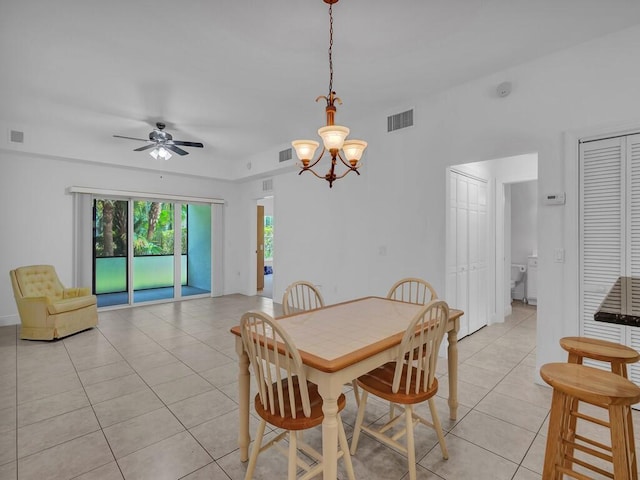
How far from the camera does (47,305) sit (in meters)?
4.04

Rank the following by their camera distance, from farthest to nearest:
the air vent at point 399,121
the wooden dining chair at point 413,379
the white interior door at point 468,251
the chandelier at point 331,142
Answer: the air vent at point 399,121, the white interior door at point 468,251, the chandelier at point 331,142, the wooden dining chair at point 413,379

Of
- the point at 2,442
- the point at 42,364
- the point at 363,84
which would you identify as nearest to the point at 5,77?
the point at 42,364

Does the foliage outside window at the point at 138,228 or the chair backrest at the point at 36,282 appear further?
the foliage outside window at the point at 138,228

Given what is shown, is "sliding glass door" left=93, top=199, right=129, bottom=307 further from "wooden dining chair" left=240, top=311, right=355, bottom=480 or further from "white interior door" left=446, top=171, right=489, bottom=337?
"white interior door" left=446, top=171, right=489, bottom=337

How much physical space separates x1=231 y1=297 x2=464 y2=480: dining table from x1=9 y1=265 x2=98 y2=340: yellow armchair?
3.47 meters

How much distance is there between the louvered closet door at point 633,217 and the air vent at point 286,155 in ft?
14.0

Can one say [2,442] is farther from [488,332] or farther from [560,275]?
[488,332]

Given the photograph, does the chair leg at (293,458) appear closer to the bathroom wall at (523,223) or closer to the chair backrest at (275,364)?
the chair backrest at (275,364)

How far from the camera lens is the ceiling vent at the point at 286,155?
5.60m

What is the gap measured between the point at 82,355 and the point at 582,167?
5306mm

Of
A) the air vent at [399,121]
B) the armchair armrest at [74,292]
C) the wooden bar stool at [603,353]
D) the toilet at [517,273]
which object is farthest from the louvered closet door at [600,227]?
the armchair armrest at [74,292]

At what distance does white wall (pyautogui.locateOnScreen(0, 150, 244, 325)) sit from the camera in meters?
4.90

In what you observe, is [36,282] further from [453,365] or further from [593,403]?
[593,403]

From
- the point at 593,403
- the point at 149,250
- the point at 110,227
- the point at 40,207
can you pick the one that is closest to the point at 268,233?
the point at 149,250
